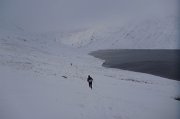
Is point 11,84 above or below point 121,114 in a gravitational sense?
above

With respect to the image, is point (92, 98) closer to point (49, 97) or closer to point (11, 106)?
point (49, 97)

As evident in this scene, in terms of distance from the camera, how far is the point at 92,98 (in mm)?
17156

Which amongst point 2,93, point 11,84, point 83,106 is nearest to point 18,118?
point 2,93

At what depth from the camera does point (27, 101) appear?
1375 centimetres

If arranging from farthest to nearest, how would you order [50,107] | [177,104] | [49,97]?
1. [177,104]
2. [49,97]
3. [50,107]

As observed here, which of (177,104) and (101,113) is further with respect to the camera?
(177,104)

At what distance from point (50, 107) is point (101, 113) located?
326cm

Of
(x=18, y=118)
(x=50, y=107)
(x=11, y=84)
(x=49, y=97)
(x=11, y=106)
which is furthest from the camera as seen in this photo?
(x=11, y=84)

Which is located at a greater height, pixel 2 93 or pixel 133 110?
pixel 2 93

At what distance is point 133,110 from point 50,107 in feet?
19.8

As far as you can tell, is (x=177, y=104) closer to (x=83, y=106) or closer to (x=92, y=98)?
(x=92, y=98)

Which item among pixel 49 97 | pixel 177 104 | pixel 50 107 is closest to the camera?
pixel 50 107

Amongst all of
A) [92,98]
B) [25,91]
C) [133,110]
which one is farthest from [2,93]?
[133,110]

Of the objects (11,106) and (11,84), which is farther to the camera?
(11,84)
